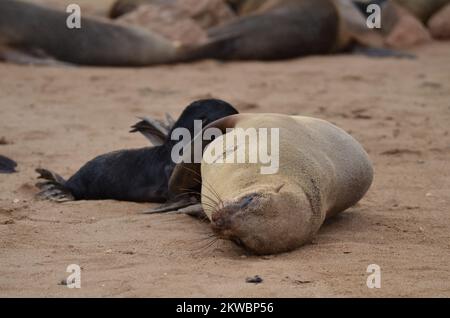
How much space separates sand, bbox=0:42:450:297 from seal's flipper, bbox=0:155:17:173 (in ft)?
0.21

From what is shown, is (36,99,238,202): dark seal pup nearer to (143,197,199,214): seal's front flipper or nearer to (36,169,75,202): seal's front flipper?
(36,169,75,202): seal's front flipper

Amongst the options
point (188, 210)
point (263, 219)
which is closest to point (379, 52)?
point (188, 210)

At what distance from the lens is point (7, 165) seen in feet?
17.4

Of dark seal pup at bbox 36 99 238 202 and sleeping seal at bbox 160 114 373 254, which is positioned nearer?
sleeping seal at bbox 160 114 373 254

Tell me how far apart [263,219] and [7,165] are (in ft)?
7.30

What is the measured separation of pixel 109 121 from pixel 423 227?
300cm

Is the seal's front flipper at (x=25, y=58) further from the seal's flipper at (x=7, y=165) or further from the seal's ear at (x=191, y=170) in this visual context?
the seal's ear at (x=191, y=170)

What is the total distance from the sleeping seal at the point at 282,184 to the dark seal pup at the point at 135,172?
0.31m

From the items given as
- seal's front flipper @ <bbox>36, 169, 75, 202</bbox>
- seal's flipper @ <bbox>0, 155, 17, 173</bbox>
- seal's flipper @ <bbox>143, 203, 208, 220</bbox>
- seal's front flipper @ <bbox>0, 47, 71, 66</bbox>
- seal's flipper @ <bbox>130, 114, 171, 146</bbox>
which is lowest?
seal's flipper @ <bbox>143, 203, 208, 220</bbox>

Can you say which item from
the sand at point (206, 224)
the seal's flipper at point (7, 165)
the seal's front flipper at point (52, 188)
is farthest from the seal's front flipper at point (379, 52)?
the seal's front flipper at point (52, 188)

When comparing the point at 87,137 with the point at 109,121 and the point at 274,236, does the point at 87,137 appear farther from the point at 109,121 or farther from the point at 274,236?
the point at 274,236

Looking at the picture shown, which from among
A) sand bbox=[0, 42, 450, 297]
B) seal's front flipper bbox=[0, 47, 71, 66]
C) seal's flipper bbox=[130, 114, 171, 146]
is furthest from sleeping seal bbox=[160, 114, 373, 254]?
seal's front flipper bbox=[0, 47, 71, 66]

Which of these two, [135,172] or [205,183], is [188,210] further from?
[135,172]

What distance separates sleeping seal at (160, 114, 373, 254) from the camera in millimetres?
3527
